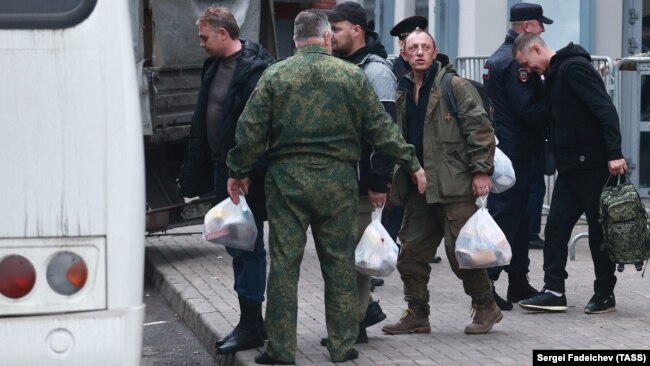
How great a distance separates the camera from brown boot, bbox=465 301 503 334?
7.66 metres

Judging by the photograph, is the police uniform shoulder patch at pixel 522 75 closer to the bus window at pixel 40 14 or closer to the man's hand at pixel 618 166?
the man's hand at pixel 618 166

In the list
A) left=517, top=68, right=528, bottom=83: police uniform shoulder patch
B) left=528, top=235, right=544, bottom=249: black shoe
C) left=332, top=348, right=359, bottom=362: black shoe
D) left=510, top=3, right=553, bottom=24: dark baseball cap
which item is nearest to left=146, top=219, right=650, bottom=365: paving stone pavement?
left=332, top=348, right=359, bottom=362: black shoe

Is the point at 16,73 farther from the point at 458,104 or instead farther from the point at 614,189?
the point at 614,189

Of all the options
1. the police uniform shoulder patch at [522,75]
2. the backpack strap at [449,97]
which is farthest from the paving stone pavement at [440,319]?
the police uniform shoulder patch at [522,75]

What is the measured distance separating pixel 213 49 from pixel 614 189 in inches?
101

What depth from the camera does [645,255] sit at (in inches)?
321

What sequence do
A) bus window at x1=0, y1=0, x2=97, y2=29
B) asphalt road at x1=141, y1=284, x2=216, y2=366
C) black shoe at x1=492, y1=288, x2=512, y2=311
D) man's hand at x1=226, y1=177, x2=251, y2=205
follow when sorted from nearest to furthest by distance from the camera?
bus window at x1=0, y1=0, x2=97, y2=29 → man's hand at x1=226, y1=177, x2=251, y2=205 → asphalt road at x1=141, y1=284, x2=216, y2=366 → black shoe at x1=492, y1=288, x2=512, y2=311

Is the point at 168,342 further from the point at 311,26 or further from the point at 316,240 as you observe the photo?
the point at 311,26

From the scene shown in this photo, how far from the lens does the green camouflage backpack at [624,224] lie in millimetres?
8047

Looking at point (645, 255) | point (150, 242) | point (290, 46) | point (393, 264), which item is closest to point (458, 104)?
point (393, 264)

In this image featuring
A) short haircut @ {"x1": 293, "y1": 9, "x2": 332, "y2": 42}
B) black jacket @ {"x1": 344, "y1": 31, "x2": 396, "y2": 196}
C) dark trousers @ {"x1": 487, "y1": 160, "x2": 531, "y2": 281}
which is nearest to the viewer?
short haircut @ {"x1": 293, "y1": 9, "x2": 332, "y2": 42}

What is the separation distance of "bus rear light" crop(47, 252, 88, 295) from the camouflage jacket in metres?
2.31

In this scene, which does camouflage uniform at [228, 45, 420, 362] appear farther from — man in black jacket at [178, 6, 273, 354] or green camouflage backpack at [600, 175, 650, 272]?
green camouflage backpack at [600, 175, 650, 272]

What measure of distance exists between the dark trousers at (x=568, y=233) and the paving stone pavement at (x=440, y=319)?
212mm
